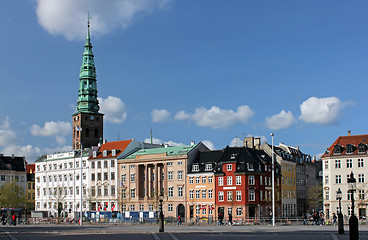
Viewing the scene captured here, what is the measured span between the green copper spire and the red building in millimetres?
52646

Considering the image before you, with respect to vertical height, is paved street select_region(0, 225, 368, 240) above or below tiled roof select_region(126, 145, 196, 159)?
below

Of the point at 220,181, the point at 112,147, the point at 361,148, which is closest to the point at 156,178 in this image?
the point at 220,181

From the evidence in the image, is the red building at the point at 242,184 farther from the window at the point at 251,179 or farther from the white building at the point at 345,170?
the white building at the point at 345,170

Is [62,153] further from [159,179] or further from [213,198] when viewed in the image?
[213,198]

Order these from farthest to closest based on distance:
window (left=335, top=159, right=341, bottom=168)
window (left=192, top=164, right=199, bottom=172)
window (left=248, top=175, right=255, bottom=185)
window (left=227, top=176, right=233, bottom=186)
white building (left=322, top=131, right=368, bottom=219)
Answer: window (left=192, top=164, right=199, bottom=172) → window (left=227, top=176, right=233, bottom=186) → window (left=248, top=175, right=255, bottom=185) → window (left=335, top=159, right=341, bottom=168) → white building (left=322, top=131, right=368, bottom=219)

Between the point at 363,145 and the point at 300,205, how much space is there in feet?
94.0

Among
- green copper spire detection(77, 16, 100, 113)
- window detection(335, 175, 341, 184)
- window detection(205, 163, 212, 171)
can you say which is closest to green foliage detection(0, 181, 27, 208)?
green copper spire detection(77, 16, 100, 113)

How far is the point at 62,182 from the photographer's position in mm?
119188

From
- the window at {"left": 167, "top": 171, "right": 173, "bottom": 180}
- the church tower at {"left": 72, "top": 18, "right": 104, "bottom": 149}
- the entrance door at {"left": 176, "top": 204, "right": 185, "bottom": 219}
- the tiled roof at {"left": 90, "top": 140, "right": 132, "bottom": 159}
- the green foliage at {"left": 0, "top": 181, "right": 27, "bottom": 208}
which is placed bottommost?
the entrance door at {"left": 176, "top": 204, "right": 185, "bottom": 219}

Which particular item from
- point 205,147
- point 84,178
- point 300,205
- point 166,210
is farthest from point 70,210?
point 300,205

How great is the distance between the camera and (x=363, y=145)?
9044 cm

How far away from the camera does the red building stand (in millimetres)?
93500

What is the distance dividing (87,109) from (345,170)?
72.9 m

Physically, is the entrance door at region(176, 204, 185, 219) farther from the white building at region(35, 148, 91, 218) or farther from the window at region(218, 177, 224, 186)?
the white building at region(35, 148, 91, 218)
